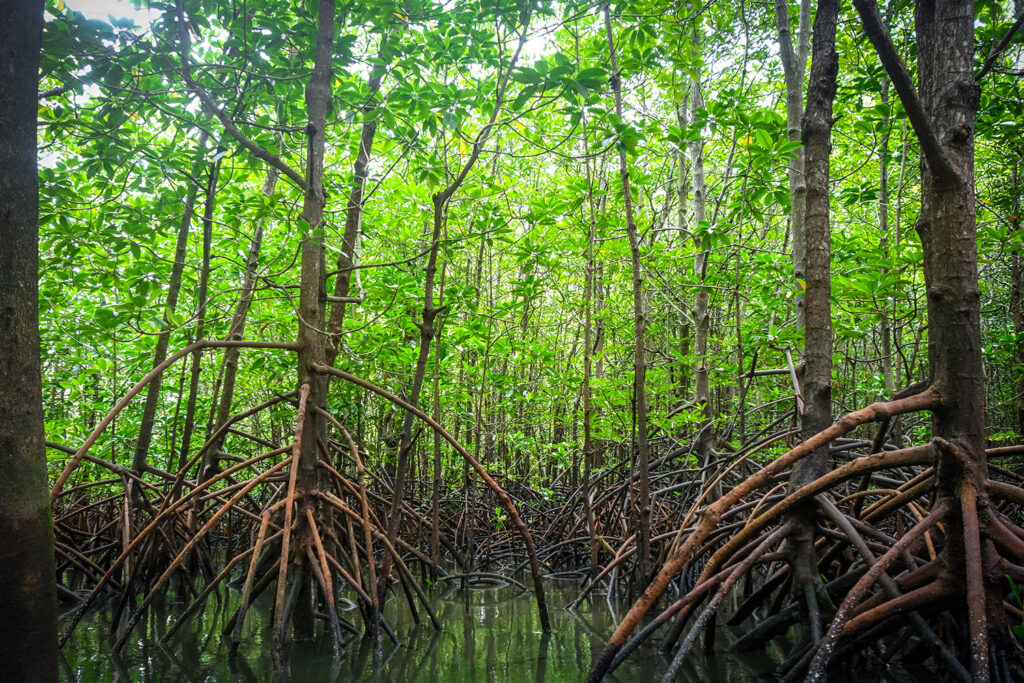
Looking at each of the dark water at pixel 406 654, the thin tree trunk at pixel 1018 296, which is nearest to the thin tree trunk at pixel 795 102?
the thin tree trunk at pixel 1018 296

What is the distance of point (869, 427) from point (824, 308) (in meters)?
7.08

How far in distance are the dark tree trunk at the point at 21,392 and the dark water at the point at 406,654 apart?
1366 mm

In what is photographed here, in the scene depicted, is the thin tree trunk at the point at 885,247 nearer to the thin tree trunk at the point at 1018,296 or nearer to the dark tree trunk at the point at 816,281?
the thin tree trunk at the point at 1018,296

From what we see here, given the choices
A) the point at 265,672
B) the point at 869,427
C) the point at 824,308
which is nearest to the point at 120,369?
the point at 265,672

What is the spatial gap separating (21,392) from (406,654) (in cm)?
253

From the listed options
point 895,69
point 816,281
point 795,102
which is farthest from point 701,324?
point 895,69

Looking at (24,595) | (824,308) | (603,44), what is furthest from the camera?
(603,44)

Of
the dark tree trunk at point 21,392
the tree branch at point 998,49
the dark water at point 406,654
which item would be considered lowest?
the dark water at point 406,654

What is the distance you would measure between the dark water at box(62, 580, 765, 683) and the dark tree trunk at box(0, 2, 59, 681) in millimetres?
1366

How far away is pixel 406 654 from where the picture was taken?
11.5 ft

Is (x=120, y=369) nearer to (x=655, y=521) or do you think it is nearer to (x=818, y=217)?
(x=655, y=521)

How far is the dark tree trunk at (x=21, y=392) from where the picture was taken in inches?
71.7

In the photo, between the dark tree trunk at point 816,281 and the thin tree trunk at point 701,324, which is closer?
the dark tree trunk at point 816,281

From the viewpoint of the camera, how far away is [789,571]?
2971mm
